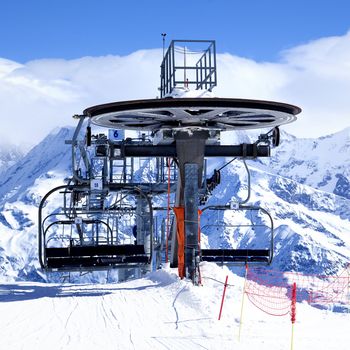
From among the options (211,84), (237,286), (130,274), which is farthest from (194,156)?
(130,274)

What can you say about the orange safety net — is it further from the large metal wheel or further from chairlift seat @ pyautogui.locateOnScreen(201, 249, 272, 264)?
chairlift seat @ pyautogui.locateOnScreen(201, 249, 272, 264)

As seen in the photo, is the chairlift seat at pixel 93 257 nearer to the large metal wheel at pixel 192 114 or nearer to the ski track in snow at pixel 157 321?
the ski track in snow at pixel 157 321

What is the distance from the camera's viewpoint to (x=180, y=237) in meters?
26.8

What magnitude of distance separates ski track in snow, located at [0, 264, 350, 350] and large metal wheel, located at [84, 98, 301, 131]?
14.5 ft

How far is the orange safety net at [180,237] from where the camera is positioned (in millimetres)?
26328

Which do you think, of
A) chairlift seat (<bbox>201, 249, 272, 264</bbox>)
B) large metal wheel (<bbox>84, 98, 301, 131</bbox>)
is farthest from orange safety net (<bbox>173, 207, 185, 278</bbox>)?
chairlift seat (<bbox>201, 249, 272, 264</bbox>)

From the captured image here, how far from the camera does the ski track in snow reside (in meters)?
17.5

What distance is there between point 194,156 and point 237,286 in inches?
194

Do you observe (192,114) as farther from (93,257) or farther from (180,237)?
(93,257)

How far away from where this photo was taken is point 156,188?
38125 millimetres

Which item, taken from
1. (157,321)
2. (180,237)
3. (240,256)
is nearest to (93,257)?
(180,237)

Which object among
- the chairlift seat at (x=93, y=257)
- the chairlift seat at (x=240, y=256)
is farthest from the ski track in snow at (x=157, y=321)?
the chairlift seat at (x=240, y=256)

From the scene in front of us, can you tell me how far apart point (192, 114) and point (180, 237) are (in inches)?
156

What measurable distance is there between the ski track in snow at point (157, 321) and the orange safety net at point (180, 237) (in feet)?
2.45
